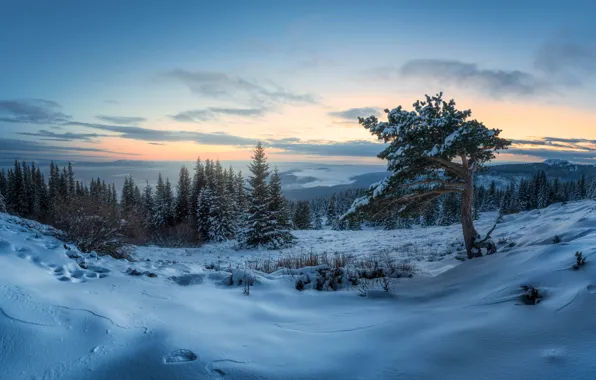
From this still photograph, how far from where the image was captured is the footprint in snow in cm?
277

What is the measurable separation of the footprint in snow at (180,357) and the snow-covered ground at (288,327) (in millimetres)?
11

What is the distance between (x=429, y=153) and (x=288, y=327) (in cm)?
651

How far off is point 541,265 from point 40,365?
291 inches

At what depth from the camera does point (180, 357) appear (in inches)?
112

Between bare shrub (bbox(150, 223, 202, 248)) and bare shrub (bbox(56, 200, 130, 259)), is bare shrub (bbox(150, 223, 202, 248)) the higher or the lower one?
the lower one

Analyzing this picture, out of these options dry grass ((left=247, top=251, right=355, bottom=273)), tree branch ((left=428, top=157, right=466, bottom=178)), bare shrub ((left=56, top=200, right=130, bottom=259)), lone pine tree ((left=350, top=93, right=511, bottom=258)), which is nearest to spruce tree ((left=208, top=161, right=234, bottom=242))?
bare shrub ((left=56, top=200, right=130, bottom=259))

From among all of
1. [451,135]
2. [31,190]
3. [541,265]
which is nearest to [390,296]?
[541,265]

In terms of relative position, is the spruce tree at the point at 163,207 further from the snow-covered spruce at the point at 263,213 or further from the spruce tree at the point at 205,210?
the snow-covered spruce at the point at 263,213

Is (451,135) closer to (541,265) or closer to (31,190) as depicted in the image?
(541,265)

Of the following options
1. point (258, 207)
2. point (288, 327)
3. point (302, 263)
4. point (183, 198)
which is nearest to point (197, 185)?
point (183, 198)

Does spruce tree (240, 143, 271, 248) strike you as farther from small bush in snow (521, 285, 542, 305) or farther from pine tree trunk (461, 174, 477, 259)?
small bush in snow (521, 285, 542, 305)

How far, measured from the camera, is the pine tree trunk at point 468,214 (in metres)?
9.11

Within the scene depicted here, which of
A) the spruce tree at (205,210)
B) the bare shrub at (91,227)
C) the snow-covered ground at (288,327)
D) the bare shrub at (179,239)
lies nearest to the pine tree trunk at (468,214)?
the snow-covered ground at (288,327)

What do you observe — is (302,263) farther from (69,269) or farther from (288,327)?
(69,269)
